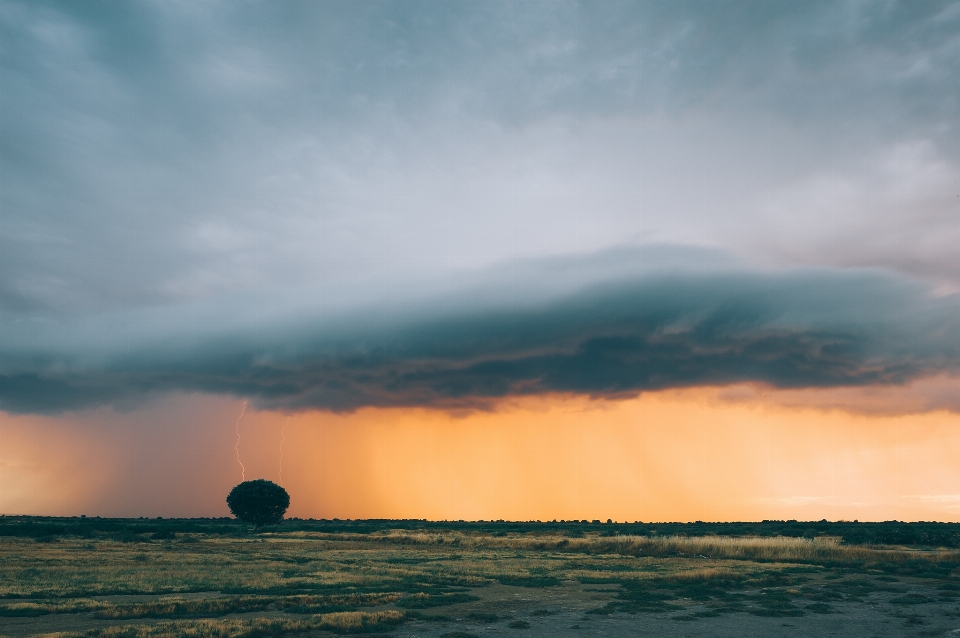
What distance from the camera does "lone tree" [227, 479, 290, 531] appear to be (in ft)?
505

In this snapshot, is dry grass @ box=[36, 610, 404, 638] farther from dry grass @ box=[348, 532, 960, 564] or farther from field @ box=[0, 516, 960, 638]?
dry grass @ box=[348, 532, 960, 564]

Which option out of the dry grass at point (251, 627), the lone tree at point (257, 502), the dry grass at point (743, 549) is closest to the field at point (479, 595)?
the dry grass at point (251, 627)

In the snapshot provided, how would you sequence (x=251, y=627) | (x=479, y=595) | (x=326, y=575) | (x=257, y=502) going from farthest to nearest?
1. (x=257, y=502)
2. (x=326, y=575)
3. (x=479, y=595)
4. (x=251, y=627)

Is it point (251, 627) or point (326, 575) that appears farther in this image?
point (326, 575)

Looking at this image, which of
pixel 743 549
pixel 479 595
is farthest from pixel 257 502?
pixel 479 595

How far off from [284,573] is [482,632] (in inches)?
1007

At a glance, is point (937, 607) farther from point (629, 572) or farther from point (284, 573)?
point (284, 573)

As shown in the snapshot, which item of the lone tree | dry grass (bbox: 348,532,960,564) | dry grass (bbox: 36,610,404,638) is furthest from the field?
the lone tree

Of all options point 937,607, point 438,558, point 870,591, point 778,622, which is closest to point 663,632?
point 778,622

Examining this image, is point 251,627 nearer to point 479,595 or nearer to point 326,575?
point 479,595

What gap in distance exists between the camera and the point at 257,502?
504ft

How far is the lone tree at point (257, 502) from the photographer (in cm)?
15388

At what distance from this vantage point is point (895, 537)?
90.1m

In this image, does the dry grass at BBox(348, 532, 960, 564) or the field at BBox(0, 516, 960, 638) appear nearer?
the field at BBox(0, 516, 960, 638)
